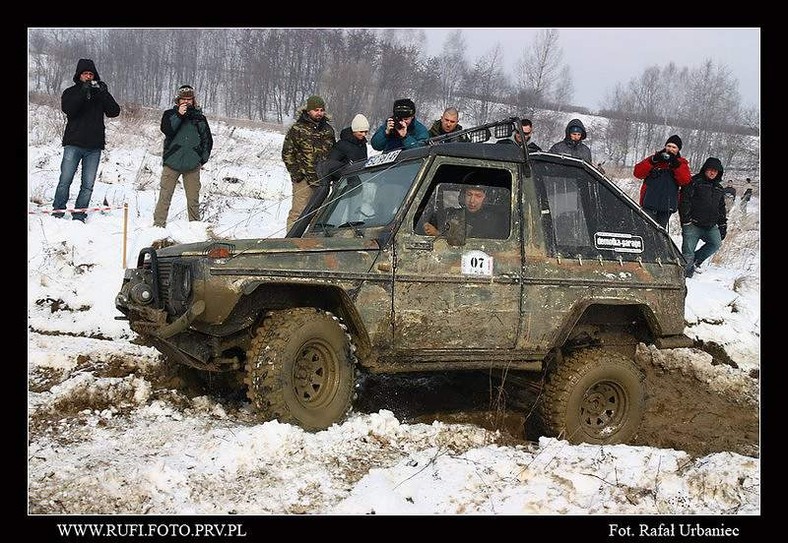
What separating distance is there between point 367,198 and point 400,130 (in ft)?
6.89

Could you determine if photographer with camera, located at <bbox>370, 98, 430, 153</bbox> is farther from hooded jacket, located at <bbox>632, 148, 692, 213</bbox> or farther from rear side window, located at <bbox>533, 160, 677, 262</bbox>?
hooded jacket, located at <bbox>632, 148, 692, 213</bbox>

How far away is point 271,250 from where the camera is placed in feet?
12.7

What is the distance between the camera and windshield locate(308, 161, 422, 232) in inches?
177

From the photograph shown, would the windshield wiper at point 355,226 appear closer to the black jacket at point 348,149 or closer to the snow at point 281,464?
the snow at point 281,464

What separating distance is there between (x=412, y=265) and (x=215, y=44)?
4227 centimetres

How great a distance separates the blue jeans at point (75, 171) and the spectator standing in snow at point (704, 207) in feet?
27.0

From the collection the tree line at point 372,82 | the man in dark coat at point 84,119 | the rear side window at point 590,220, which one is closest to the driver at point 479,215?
the rear side window at point 590,220

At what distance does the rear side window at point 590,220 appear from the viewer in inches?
188

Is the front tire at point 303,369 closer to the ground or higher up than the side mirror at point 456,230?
closer to the ground

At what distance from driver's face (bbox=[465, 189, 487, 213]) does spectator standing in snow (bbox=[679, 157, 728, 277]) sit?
17.1 ft

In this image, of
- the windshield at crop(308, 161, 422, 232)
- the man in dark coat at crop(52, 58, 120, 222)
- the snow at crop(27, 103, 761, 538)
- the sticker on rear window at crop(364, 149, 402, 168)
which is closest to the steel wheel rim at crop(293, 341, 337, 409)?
the snow at crop(27, 103, 761, 538)

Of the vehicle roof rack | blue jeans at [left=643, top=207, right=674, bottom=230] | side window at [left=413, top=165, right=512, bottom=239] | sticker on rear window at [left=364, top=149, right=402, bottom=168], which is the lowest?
side window at [left=413, top=165, right=512, bottom=239]

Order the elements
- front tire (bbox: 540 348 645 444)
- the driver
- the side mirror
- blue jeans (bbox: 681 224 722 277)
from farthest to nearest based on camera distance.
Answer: blue jeans (bbox: 681 224 722 277)
front tire (bbox: 540 348 645 444)
the driver
the side mirror

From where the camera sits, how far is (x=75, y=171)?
812cm
